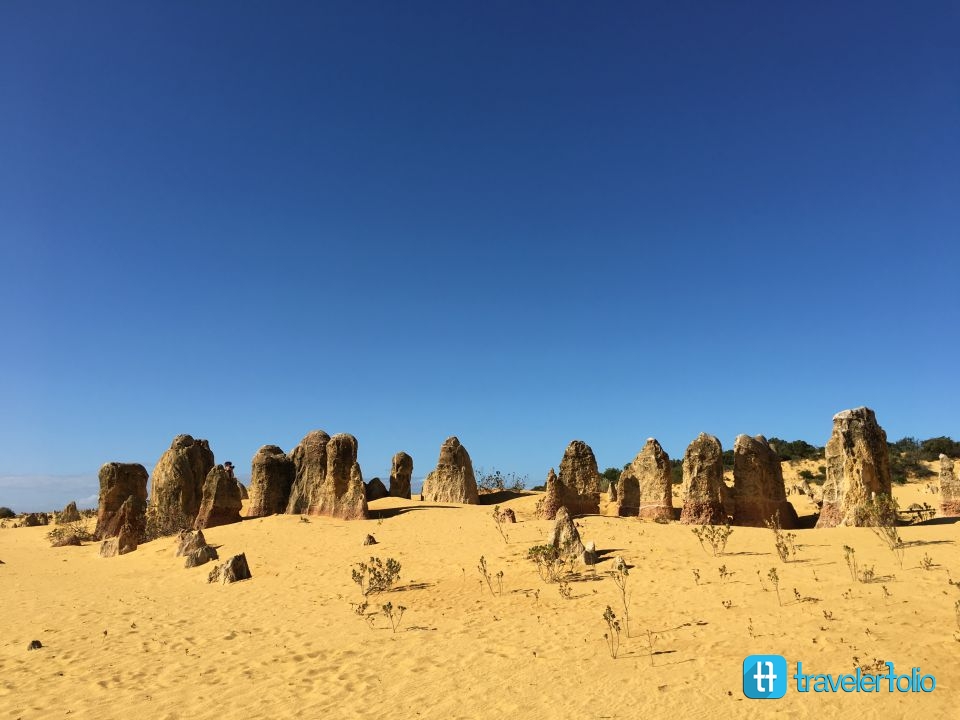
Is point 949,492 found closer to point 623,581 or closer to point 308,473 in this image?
point 623,581

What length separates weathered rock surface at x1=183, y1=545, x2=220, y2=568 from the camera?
60.0 feet

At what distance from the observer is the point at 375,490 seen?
3175 cm

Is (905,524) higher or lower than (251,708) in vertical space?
higher

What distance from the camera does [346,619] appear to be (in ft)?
39.3

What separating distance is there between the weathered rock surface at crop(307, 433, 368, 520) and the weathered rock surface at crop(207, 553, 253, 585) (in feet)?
25.6

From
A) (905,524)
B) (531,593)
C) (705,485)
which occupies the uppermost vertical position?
(705,485)

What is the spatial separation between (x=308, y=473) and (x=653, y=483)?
14.5m

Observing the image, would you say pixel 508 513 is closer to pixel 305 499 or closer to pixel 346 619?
pixel 305 499

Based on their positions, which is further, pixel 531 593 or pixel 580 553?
pixel 580 553

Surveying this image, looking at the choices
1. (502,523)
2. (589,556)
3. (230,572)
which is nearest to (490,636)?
(589,556)

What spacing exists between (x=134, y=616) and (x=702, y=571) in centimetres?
1234

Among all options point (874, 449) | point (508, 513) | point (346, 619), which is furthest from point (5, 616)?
point (874, 449)

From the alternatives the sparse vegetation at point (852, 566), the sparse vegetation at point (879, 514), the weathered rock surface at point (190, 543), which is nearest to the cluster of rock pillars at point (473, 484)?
the sparse vegetation at point (879, 514)

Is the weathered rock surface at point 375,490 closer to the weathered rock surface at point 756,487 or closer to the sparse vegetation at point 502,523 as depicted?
the sparse vegetation at point 502,523
